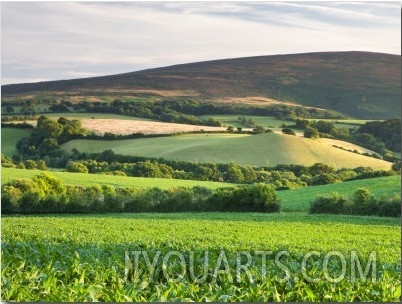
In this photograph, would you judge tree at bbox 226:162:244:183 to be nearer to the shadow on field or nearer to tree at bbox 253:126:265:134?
the shadow on field

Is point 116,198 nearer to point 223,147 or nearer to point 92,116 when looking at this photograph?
point 92,116

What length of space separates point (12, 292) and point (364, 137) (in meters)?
11.7

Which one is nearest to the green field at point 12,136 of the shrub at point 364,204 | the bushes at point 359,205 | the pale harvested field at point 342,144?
the pale harvested field at point 342,144

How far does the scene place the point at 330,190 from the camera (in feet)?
62.7

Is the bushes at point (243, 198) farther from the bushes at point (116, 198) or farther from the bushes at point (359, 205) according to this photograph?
the bushes at point (359, 205)

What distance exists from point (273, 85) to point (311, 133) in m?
1.99

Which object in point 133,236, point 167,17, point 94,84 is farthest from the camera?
point 94,84

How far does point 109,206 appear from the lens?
18.4m

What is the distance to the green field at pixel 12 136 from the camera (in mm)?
16266

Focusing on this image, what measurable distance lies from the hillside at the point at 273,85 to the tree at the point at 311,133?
77 cm

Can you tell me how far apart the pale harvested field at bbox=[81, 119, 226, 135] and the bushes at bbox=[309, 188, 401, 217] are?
5.57 meters

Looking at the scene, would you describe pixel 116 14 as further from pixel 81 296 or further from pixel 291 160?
pixel 291 160

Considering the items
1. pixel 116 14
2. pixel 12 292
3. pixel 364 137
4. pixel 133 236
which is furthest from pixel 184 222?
pixel 12 292

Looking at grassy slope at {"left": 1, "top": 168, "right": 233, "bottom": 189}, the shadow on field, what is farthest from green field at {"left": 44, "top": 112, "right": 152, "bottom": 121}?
the shadow on field
